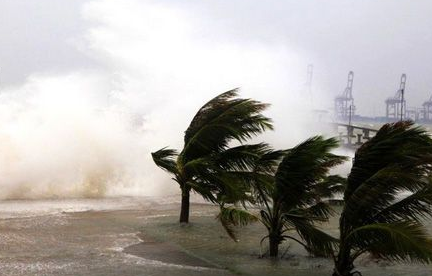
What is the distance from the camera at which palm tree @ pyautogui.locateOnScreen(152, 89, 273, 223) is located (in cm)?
1031

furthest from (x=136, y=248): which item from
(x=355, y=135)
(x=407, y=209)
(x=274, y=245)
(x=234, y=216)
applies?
(x=355, y=135)

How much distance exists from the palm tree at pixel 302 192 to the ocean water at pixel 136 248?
54cm

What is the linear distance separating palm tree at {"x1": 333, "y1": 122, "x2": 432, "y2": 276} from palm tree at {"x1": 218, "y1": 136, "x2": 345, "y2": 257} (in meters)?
0.86

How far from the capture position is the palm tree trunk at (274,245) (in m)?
8.77

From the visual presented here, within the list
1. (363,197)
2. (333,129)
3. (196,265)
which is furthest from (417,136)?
(333,129)

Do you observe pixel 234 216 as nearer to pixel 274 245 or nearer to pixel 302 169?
pixel 274 245

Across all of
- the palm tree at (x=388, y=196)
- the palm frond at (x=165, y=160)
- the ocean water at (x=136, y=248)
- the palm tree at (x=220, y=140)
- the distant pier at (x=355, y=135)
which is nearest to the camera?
the palm tree at (x=388, y=196)

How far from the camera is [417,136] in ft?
22.4

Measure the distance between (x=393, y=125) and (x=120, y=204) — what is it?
10132mm

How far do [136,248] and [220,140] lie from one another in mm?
2624

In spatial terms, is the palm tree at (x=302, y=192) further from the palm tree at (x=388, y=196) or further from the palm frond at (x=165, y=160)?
the palm frond at (x=165, y=160)

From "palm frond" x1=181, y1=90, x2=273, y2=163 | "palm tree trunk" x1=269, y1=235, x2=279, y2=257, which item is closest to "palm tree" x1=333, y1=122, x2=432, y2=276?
"palm tree trunk" x1=269, y1=235, x2=279, y2=257

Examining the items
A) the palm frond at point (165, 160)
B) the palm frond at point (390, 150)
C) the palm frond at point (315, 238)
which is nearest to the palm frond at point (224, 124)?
the palm frond at point (165, 160)

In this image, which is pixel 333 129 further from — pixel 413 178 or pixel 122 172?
pixel 413 178
